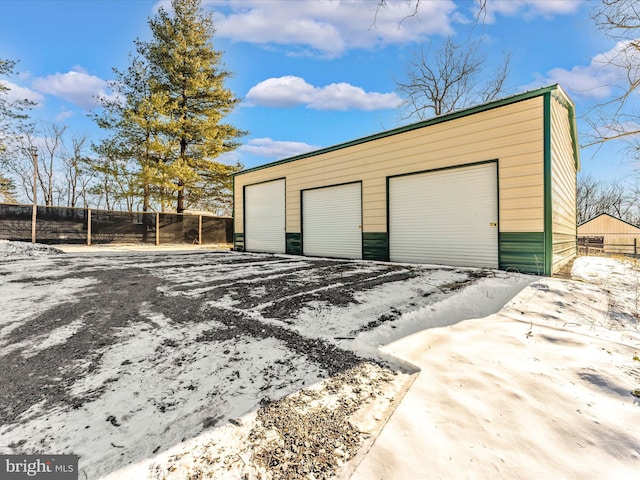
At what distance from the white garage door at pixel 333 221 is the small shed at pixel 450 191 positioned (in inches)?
1.2

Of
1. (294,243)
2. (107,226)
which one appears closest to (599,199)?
(294,243)

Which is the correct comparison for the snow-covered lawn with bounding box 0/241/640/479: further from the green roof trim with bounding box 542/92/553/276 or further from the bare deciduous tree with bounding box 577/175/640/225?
the bare deciduous tree with bounding box 577/175/640/225

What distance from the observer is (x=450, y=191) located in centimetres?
612

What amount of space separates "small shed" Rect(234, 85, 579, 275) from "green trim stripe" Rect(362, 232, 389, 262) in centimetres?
3

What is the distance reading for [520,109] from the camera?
5.25 metres

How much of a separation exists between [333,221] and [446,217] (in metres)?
3.23

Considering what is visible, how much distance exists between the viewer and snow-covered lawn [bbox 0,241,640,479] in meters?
1.19

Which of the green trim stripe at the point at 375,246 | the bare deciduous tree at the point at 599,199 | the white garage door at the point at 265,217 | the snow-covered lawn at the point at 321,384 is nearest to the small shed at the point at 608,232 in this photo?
the bare deciduous tree at the point at 599,199

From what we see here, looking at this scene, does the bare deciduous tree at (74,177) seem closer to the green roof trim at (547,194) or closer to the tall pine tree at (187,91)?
the tall pine tree at (187,91)

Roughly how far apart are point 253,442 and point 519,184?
6017 mm

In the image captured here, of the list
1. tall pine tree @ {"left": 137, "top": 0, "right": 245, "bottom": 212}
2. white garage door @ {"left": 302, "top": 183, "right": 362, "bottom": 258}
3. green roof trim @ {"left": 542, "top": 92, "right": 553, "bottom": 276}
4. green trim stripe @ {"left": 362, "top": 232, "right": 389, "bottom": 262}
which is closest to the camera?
green roof trim @ {"left": 542, "top": 92, "right": 553, "bottom": 276}
